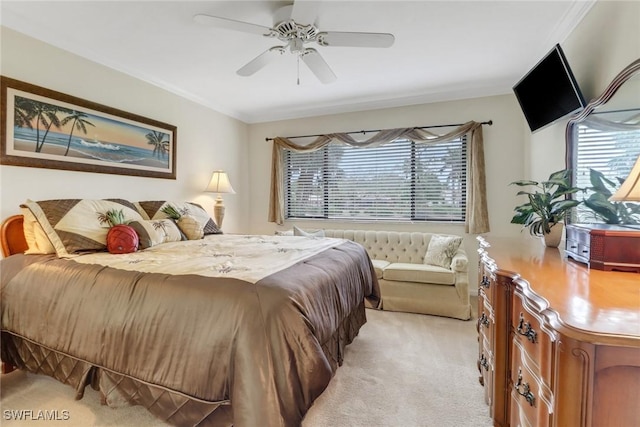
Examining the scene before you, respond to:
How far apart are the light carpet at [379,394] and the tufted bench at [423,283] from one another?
0.64 m

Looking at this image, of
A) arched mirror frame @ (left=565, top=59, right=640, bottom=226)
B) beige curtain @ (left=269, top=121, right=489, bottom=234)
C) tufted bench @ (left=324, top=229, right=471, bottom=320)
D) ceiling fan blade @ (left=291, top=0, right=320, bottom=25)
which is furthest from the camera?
beige curtain @ (left=269, top=121, right=489, bottom=234)

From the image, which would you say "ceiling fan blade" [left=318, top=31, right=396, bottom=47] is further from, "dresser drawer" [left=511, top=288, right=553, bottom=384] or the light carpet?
the light carpet

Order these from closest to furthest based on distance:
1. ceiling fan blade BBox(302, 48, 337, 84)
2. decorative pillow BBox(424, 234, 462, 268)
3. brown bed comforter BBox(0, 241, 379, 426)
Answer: brown bed comforter BBox(0, 241, 379, 426), ceiling fan blade BBox(302, 48, 337, 84), decorative pillow BBox(424, 234, 462, 268)

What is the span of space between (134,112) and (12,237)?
1.64m

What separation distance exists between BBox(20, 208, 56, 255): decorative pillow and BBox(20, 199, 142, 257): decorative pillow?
0.10ft

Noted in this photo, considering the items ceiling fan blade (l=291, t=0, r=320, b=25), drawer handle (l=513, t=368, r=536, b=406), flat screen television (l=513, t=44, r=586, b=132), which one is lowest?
drawer handle (l=513, t=368, r=536, b=406)

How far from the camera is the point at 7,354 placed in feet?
6.71

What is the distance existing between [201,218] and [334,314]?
214 cm

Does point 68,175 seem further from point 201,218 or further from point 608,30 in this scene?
point 608,30

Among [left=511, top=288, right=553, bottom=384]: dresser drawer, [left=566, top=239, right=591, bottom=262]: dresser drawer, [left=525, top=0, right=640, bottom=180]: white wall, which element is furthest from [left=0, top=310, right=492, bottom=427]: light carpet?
[left=525, top=0, right=640, bottom=180]: white wall

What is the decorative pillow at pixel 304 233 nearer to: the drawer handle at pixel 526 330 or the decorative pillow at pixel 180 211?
the decorative pillow at pixel 180 211

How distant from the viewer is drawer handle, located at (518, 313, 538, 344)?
3.39ft

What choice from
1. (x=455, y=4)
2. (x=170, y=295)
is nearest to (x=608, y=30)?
(x=455, y=4)

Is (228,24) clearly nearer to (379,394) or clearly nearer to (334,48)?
(334,48)
